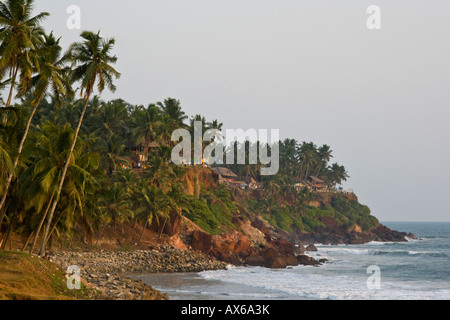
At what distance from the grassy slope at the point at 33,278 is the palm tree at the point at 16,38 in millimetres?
7693

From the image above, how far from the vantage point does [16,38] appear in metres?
22.0

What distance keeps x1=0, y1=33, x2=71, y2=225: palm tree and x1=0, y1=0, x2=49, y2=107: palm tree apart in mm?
875

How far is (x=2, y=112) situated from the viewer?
21188mm

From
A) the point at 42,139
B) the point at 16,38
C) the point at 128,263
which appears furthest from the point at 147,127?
the point at 16,38

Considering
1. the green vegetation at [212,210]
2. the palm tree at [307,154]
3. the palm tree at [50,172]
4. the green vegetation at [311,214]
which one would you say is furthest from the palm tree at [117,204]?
the palm tree at [307,154]

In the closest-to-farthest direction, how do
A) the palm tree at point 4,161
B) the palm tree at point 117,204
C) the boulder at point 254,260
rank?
the palm tree at point 4,161
the palm tree at point 117,204
the boulder at point 254,260

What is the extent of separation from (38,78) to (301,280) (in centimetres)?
3211

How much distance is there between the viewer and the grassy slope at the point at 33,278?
19531 millimetres

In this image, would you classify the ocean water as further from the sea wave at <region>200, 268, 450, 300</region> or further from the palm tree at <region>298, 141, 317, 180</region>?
the palm tree at <region>298, 141, 317, 180</region>

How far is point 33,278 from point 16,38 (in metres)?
11.6

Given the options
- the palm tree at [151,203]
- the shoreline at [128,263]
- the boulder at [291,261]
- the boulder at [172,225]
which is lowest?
the boulder at [291,261]

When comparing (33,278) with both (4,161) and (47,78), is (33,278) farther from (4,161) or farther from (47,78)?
(47,78)

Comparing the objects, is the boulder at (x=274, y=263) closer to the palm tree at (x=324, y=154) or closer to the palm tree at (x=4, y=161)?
the palm tree at (x=4, y=161)

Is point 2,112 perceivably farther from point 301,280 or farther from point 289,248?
point 289,248
